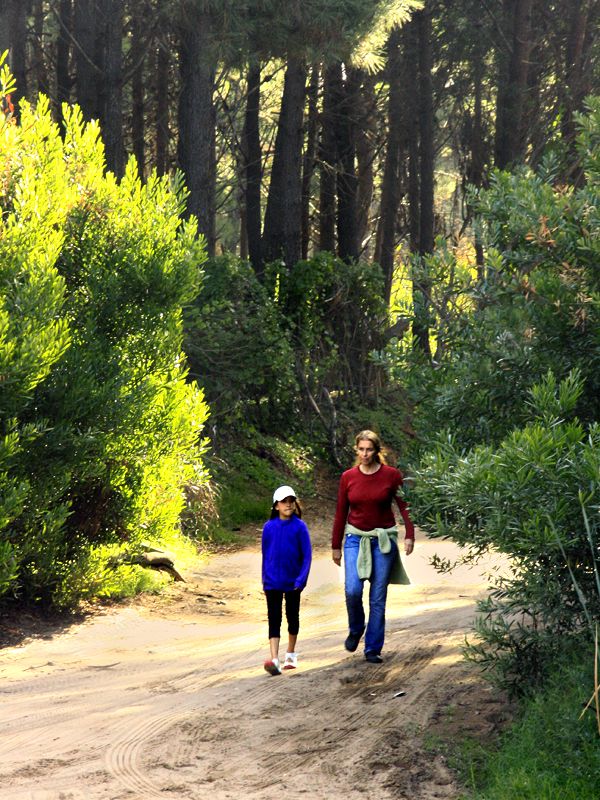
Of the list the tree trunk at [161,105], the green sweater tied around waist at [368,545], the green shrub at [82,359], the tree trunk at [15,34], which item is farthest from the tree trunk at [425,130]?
the green sweater tied around waist at [368,545]

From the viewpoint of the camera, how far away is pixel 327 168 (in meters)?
26.3

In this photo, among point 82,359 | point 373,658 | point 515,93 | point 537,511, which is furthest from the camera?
point 515,93

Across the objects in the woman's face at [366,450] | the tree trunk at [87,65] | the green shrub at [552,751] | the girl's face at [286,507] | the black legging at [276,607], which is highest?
the tree trunk at [87,65]

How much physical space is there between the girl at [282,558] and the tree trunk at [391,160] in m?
20.7

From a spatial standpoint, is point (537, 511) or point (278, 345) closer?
point (537, 511)

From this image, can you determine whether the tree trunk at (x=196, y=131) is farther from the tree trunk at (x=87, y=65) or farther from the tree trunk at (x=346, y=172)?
the tree trunk at (x=346, y=172)

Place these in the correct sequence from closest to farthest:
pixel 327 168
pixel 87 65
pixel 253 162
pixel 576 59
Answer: pixel 87 65
pixel 327 168
pixel 253 162
pixel 576 59

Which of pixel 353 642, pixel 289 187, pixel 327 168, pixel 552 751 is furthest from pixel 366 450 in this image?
pixel 327 168

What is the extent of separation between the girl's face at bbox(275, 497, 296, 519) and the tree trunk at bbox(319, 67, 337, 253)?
17.2m

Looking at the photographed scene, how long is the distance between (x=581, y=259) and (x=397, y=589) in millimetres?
6349

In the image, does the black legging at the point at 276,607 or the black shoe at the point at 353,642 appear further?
the black shoe at the point at 353,642

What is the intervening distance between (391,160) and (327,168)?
14.6 feet

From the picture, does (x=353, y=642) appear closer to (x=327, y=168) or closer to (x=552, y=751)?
(x=552, y=751)

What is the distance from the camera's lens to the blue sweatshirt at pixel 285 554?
8.68 m
